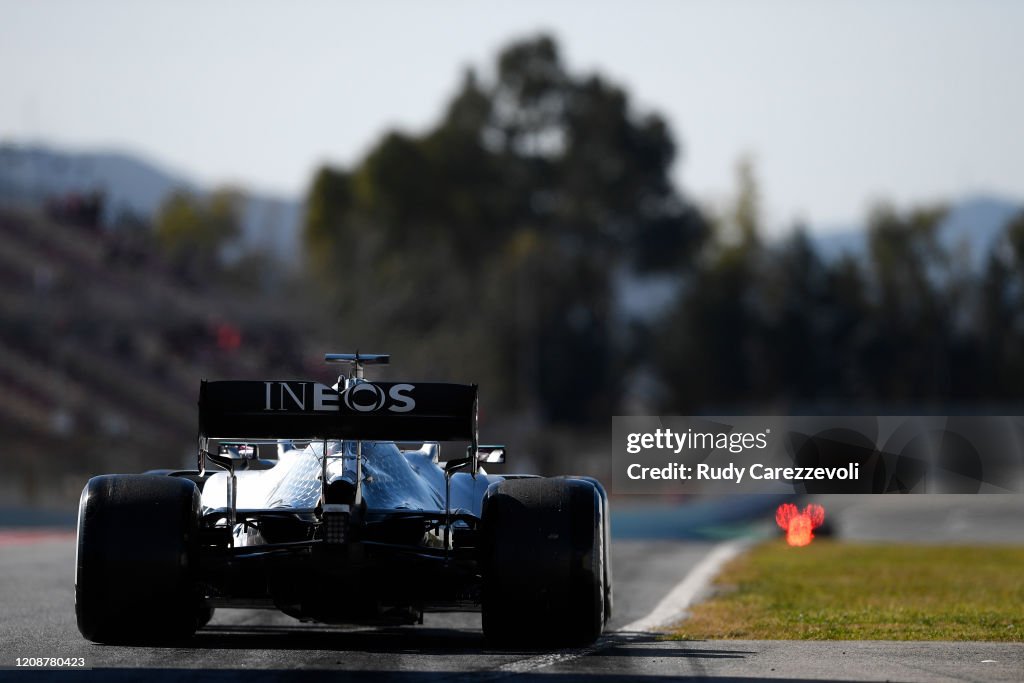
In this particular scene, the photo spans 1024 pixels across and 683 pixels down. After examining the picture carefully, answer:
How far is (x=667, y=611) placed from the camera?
46.5ft

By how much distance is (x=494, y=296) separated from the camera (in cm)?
7462

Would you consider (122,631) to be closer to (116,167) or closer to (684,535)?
(684,535)

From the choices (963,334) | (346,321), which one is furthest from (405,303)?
(963,334)

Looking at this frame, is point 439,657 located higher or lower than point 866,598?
higher

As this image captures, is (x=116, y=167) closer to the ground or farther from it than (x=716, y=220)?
farther from it

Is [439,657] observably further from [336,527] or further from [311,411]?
[311,411]

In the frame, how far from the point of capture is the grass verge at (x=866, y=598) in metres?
11.7

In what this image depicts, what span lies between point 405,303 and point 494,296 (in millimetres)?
5844

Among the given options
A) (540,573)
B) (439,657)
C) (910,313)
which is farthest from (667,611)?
Result: (910,313)
